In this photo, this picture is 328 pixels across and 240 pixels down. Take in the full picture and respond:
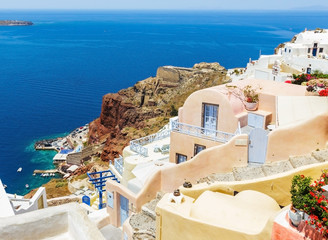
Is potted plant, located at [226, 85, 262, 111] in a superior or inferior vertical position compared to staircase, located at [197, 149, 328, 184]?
superior

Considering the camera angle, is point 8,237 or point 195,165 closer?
point 8,237

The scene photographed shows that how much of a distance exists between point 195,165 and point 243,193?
12.5 ft

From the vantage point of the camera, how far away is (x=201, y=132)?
672 inches

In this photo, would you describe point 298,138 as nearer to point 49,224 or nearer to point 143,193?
point 143,193

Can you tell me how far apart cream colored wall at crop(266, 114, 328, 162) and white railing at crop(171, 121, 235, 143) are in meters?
2.35

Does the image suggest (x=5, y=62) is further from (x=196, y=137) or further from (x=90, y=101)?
(x=196, y=137)

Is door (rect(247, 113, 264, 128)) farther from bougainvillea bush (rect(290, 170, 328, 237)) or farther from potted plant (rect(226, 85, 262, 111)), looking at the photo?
bougainvillea bush (rect(290, 170, 328, 237))

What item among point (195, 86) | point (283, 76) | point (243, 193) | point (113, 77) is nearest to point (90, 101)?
point (113, 77)

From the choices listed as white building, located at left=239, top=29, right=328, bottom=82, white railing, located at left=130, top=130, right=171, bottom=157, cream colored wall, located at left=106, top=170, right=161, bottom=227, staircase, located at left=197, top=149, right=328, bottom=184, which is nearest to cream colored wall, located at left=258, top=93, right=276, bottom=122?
staircase, located at left=197, top=149, right=328, bottom=184

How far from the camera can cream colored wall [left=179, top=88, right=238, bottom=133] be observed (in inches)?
640

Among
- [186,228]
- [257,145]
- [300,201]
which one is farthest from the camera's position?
[257,145]

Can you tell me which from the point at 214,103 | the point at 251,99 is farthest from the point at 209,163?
the point at 251,99

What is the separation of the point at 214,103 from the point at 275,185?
21.3 ft

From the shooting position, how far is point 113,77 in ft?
409
